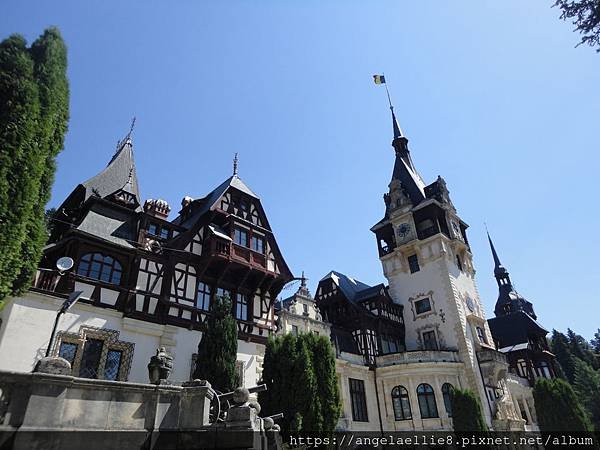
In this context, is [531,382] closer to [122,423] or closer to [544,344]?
[544,344]

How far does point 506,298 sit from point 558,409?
28.4 meters

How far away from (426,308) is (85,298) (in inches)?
1046

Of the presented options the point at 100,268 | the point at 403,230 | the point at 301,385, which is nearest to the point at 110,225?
the point at 100,268

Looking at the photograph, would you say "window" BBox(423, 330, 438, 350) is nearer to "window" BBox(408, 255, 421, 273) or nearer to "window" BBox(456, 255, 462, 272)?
"window" BBox(408, 255, 421, 273)

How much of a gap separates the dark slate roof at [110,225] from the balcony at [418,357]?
19.4 meters

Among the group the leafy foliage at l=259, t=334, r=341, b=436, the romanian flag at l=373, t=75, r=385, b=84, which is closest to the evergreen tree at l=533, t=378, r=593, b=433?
the leafy foliage at l=259, t=334, r=341, b=436

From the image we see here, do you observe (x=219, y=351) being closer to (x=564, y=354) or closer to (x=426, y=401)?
(x=426, y=401)

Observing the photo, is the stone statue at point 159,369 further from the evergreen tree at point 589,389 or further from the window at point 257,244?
the evergreen tree at point 589,389

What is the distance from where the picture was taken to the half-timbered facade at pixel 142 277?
1511 centimetres

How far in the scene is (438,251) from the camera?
3478cm

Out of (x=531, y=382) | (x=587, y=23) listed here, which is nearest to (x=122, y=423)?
(x=587, y=23)

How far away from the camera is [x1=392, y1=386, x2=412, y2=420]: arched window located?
1064 inches

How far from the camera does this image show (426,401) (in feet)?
88.2

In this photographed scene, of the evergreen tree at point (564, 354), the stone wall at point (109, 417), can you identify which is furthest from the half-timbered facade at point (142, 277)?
the evergreen tree at point (564, 354)
